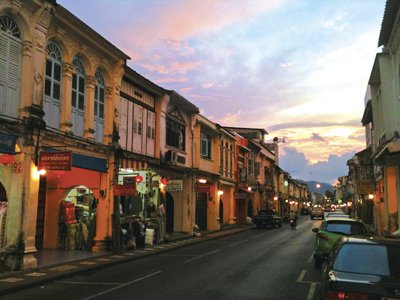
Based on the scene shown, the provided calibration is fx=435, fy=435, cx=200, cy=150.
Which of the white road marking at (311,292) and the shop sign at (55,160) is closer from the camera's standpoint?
the white road marking at (311,292)

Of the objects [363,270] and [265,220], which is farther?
[265,220]

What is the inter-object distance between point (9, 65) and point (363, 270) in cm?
1226

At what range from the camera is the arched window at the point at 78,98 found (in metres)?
17.6

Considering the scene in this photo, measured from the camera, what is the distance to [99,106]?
19.5m

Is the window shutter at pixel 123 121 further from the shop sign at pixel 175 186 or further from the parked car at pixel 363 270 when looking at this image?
the parked car at pixel 363 270

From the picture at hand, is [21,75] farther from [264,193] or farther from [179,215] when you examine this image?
[264,193]

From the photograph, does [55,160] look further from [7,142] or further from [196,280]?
[196,280]

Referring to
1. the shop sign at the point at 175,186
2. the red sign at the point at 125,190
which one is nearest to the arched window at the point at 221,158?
the shop sign at the point at 175,186

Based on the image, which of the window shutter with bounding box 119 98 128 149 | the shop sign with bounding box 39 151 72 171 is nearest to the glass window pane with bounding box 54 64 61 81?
the shop sign with bounding box 39 151 72 171

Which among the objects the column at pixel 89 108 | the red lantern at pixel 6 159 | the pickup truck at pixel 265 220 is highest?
the column at pixel 89 108

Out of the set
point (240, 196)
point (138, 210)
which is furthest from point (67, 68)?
point (240, 196)

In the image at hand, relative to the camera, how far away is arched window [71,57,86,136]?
57.9ft

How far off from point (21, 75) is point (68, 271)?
21.4 feet

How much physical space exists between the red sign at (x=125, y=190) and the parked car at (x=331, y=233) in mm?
8024
